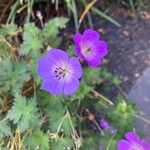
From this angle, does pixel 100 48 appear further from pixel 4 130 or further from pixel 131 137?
pixel 4 130

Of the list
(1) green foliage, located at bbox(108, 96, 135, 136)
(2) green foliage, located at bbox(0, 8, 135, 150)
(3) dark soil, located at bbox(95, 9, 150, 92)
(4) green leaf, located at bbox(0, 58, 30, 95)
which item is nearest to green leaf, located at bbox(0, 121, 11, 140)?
(2) green foliage, located at bbox(0, 8, 135, 150)

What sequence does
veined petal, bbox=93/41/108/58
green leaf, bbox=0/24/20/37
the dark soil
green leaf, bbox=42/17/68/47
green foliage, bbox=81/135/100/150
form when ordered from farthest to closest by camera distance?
the dark soil, green leaf, bbox=0/24/20/37, green leaf, bbox=42/17/68/47, green foliage, bbox=81/135/100/150, veined petal, bbox=93/41/108/58

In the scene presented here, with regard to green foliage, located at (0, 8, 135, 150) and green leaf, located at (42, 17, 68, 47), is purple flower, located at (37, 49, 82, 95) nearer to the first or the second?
green foliage, located at (0, 8, 135, 150)

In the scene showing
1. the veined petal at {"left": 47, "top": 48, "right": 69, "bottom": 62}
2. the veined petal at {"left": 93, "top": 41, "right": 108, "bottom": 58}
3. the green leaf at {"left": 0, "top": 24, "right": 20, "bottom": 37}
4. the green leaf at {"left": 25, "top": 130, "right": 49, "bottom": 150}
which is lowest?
the green leaf at {"left": 25, "top": 130, "right": 49, "bottom": 150}

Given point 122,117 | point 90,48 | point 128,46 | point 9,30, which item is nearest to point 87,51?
point 90,48

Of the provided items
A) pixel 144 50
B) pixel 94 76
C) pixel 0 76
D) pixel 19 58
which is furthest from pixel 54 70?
pixel 144 50

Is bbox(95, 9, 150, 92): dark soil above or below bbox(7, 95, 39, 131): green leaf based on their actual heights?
below

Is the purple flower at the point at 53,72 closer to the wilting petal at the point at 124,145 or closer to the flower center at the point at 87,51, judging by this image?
the flower center at the point at 87,51

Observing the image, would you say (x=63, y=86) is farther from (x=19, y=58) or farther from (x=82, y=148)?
(x=19, y=58)
